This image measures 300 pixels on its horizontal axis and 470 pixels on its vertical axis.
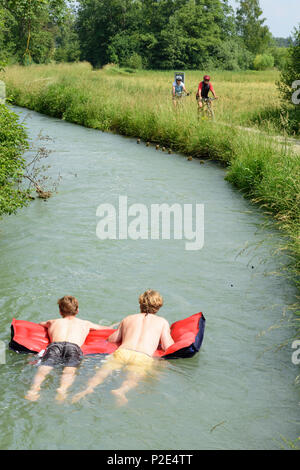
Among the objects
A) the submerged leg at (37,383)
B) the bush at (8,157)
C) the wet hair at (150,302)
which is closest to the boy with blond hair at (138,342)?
the wet hair at (150,302)

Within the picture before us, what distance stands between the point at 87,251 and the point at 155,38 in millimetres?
59778

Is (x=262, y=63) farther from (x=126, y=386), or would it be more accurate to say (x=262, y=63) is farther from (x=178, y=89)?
(x=126, y=386)

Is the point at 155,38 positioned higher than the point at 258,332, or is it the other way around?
the point at 155,38

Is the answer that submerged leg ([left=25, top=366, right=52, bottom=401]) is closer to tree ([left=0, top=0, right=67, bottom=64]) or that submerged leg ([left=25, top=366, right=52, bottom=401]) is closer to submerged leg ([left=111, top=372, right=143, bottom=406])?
submerged leg ([left=111, top=372, right=143, bottom=406])

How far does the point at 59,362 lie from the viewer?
19.1 ft

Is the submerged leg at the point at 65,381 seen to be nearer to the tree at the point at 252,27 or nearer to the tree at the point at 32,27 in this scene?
the tree at the point at 32,27

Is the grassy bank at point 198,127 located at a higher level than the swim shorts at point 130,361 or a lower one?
higher

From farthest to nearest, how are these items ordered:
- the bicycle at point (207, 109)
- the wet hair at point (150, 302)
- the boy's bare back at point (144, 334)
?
the bicycle at point (207, 109), the wet hair at point (150, 302), the boy's bare back at point (144, 334)

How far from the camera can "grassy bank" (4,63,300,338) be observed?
10812 mm

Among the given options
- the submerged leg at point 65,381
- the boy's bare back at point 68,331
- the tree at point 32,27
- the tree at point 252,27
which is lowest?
the submerged leg at point 65,381

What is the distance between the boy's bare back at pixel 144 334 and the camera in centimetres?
595

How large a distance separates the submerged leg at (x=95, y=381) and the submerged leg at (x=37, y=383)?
359 millimetres
